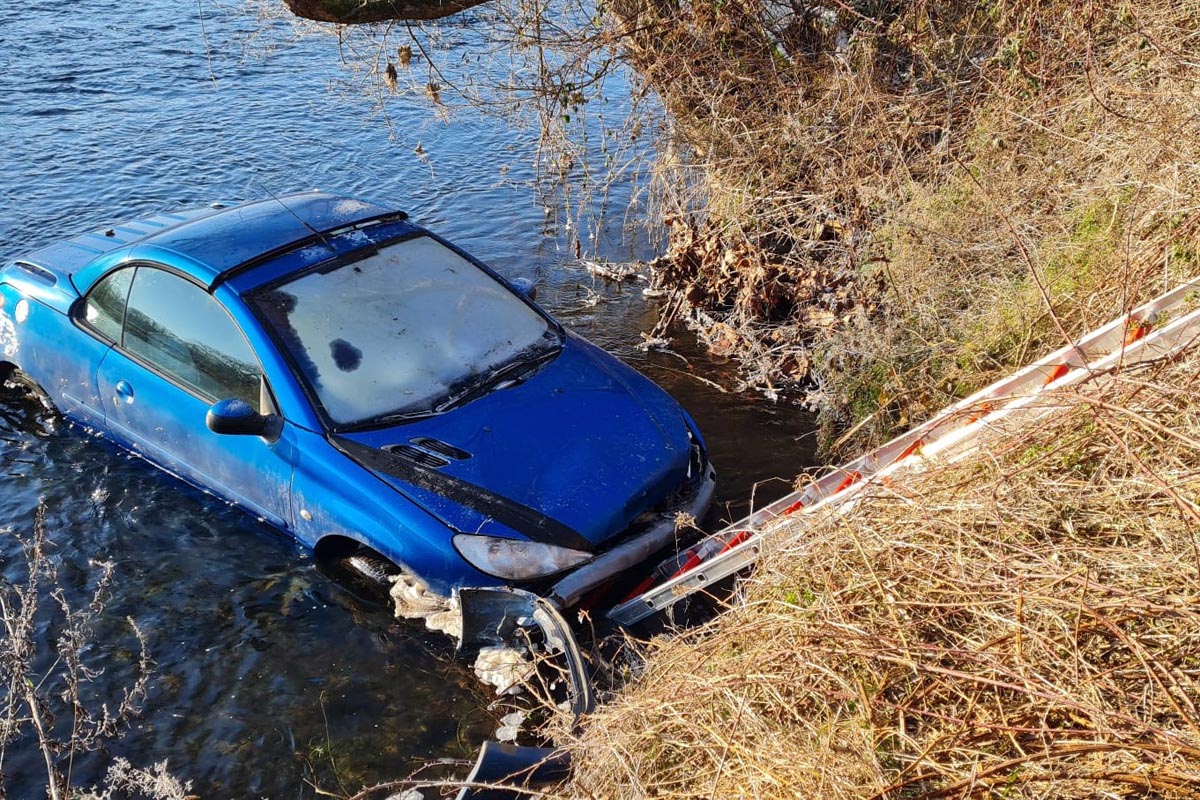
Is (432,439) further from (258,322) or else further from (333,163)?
(333,163)

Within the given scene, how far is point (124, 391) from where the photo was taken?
567 cm

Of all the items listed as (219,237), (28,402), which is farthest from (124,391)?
(28,402)

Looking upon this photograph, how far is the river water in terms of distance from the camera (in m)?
4.46

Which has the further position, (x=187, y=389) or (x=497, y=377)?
(x=187, y=389)

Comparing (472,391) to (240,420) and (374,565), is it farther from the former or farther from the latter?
(240,420)

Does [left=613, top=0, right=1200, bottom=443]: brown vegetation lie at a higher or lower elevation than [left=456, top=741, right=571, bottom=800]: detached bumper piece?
higher

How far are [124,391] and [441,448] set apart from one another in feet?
7.32

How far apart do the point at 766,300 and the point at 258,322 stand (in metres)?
4.05

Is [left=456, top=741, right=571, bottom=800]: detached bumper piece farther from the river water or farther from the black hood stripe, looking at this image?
the black hood stripe

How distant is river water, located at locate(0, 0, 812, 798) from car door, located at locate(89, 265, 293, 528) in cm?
46

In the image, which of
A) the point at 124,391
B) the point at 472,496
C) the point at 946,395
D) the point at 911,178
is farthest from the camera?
the point at 911,178

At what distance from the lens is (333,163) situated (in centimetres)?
1142

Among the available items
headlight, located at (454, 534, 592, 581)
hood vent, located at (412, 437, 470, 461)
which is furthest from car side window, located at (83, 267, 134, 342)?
headlight, located at (454, 534, 592, 581)

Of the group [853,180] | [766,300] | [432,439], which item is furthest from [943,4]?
[432,439]
